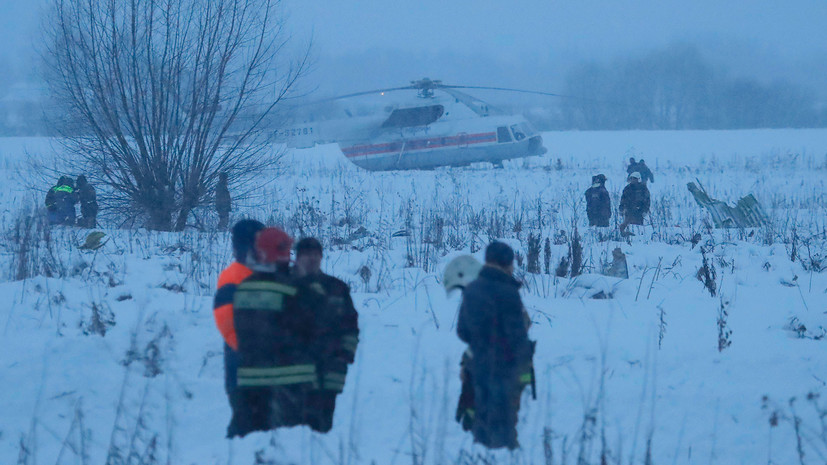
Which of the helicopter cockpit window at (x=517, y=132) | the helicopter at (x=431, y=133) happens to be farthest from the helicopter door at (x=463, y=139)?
the helicopter cockpit window at (x=517, y=132)

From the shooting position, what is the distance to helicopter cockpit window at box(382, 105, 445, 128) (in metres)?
23.9

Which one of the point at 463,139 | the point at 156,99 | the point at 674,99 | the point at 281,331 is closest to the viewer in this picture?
the point at 281,331

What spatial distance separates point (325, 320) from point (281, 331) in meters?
0.18

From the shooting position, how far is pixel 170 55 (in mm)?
9781

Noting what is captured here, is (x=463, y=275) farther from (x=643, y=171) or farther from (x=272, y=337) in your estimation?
(x=643, y=171)

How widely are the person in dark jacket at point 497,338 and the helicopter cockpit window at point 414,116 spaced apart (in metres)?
21.5

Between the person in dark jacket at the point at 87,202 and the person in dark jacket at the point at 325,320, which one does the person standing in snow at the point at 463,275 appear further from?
the person in dark jacket at the point at 87,202

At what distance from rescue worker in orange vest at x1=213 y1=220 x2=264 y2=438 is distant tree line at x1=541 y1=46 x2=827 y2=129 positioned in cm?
5577

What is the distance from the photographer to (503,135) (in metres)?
24.0

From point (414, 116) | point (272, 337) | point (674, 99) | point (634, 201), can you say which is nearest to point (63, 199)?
point (634, 201)

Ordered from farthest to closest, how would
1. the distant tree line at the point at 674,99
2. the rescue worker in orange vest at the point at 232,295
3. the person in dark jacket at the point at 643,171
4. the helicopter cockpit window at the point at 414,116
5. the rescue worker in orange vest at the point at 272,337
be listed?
the distant tree line at the point at 674,99 → the helicopter cockpit window at the point at 414,116 → the person in dark jacket at the point at 643,171 → the rescue worker in orange vest at the point at 232,295 → the rescue worker in orange vest at the point at 272,337

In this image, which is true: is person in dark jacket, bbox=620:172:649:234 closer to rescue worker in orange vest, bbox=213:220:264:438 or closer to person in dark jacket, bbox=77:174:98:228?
person in dark jacket, bbox=77:174:98:228

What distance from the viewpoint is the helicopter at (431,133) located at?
24.0 metres

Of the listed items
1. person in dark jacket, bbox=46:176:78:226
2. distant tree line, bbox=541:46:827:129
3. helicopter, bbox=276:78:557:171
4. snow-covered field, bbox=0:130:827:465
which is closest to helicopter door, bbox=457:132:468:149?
helicopter, bbox=276:78:557:171
